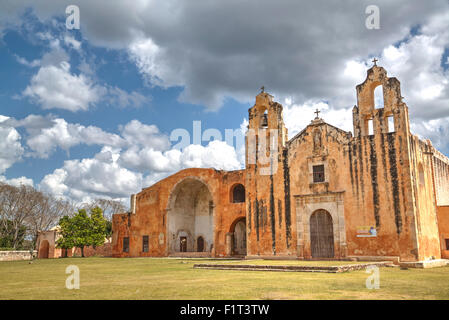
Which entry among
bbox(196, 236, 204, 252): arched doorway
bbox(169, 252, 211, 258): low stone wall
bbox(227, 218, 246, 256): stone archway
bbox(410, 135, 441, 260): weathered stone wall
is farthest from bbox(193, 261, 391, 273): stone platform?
bbox(196, 236, 204, 252): arched doorway

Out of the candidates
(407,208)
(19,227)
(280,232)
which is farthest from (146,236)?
(407,208)

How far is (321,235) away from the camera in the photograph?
2056cm

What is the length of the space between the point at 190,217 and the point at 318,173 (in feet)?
49.4

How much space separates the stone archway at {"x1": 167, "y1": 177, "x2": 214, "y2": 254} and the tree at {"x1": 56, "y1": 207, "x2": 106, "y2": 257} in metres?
6.38

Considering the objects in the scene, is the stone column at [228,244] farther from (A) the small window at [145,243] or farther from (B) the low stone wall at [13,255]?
(B) the low stone wall at [13,255]

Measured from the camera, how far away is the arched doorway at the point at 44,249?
3428cm

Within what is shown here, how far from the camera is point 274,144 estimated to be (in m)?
22.9

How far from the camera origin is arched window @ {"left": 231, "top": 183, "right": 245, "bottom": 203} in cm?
2859

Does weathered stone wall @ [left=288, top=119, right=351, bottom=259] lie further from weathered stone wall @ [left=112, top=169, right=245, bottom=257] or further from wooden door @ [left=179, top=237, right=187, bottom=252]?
wooden door @ [left=179, top=237, right=187, bottom=252]

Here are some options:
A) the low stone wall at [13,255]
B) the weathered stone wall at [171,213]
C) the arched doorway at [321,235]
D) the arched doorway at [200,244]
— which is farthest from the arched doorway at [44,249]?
the arched doorway at [321,235]

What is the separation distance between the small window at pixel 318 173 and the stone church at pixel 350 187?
0.05m

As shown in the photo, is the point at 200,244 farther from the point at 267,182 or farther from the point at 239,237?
the point at 267,182

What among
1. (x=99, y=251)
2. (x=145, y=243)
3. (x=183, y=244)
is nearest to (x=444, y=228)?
(x=183, y=244)

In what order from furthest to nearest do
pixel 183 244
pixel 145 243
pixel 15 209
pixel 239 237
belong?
1. pixel 15 209
2. pixel 183 244
3. pixel 145 243
4. pixel 239 237
